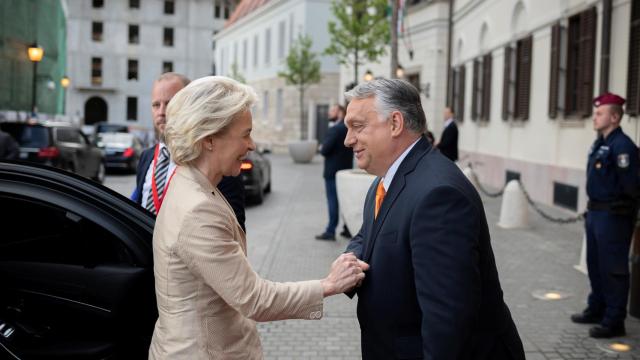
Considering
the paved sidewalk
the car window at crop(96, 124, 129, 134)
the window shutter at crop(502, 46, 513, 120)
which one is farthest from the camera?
the car window at crop(96, 124, 129, 134)

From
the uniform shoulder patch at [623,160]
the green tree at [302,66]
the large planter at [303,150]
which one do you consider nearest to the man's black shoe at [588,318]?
the uniform shoulder patch at [623,160]

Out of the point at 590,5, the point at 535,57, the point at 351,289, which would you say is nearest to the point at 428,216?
the point at 351,289

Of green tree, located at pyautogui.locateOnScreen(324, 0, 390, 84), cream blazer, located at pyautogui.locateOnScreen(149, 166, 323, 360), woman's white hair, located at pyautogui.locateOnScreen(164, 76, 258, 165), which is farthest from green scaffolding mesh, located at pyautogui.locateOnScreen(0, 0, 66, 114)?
cream blazer, located at pyautogui.locateOnScreen(149, 166, 323, 360)

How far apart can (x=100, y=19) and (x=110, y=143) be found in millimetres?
46831

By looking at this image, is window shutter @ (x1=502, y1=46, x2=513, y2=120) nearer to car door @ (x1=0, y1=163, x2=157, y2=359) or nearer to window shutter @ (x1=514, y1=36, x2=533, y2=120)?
window shutter @ (x1=514, y1=36, x2=533, y2=120)

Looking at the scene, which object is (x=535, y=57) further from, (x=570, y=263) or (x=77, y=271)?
(x=77, y=271)

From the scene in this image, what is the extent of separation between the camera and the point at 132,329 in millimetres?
2848

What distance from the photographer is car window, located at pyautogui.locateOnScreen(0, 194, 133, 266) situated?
10.2 ft

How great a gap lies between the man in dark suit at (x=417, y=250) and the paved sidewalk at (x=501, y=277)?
2.98 m

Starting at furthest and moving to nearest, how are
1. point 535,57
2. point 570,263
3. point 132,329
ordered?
point 535,57 < point 570,263 < point 132,329

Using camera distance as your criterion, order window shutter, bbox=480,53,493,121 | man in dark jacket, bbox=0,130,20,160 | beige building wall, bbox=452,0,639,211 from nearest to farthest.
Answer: man in dark jacket, bbox=0,130,20,160, beige building wall, bbox=452,0,639,211, window shutter, bbox=480,53,493,121

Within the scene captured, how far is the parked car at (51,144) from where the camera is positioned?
16.0m

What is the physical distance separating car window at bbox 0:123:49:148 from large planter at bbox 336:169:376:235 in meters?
8.95

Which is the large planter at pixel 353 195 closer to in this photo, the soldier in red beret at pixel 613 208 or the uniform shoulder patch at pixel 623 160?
the soldier in red beret at pixel 613 208
